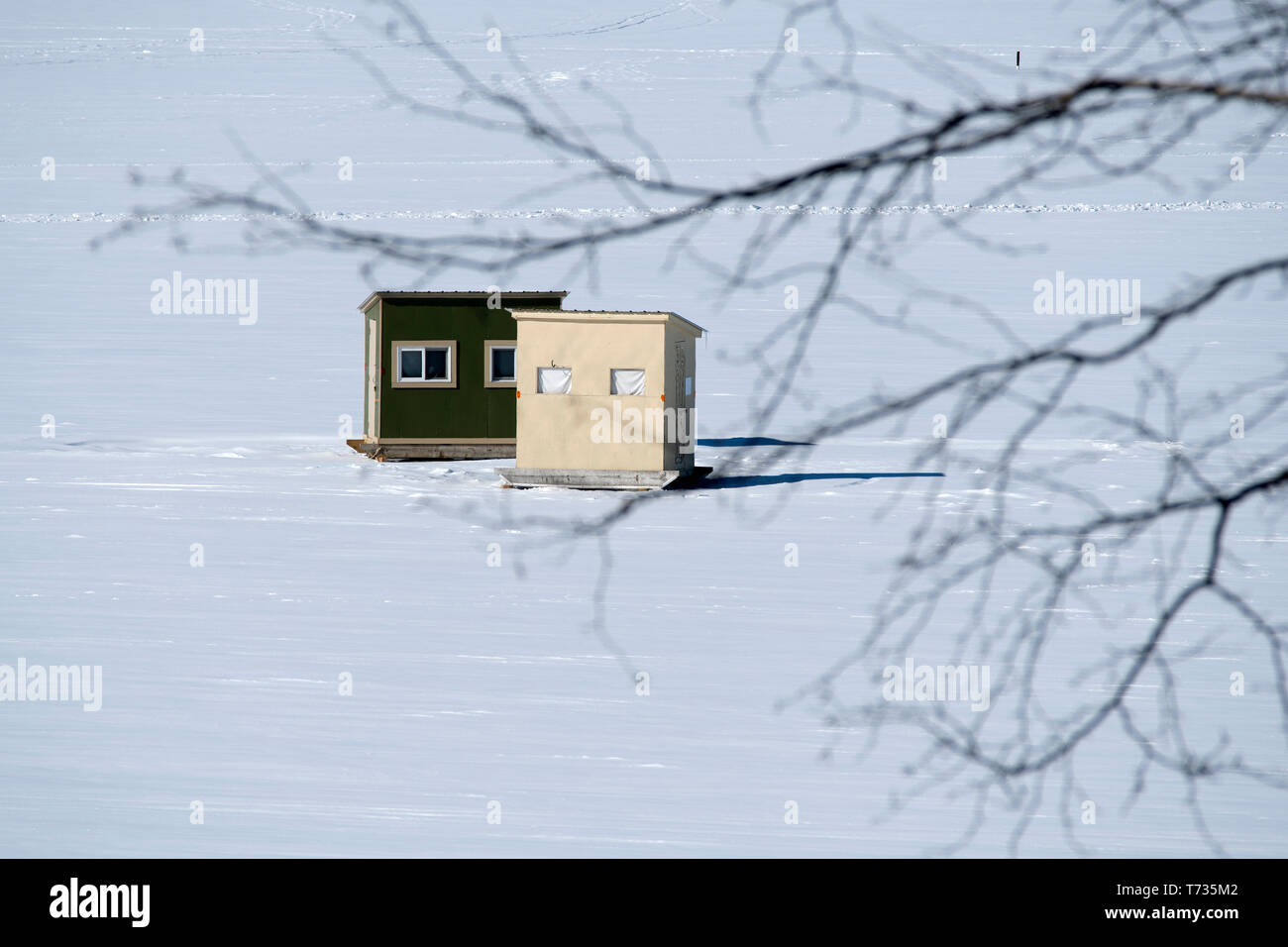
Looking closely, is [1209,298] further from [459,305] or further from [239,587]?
[459,305]

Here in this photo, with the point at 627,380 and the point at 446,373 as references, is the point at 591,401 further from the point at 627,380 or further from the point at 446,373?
the point at 446,373

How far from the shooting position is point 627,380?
63.1 feet

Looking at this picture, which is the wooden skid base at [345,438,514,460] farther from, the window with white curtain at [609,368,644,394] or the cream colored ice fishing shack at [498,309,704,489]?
the window with white curtain at [609,368,644,394]

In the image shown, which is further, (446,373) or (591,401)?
(446,373)

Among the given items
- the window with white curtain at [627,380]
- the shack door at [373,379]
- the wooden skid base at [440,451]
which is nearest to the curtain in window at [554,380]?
the window with white curtain at [627,380]

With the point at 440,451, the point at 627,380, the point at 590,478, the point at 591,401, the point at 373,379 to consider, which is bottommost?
the point at 590,478

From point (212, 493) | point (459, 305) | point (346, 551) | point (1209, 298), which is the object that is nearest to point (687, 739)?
point (1209, 298)

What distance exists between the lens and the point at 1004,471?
3.42 meters

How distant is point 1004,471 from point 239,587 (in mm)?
10935

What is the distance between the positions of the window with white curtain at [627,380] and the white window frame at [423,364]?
5.12 meters

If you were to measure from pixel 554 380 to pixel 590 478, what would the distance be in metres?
1.64

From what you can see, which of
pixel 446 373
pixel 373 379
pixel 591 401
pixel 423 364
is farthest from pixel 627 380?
pixel 373 379

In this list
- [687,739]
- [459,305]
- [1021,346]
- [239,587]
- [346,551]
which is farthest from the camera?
[459,305]

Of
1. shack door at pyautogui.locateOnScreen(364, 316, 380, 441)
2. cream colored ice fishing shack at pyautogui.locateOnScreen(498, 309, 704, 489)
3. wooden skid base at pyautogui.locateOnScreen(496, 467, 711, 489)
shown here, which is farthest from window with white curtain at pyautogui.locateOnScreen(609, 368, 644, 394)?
shack door at pyautogui.locateOnScreen(364, 316, 380, 441)
